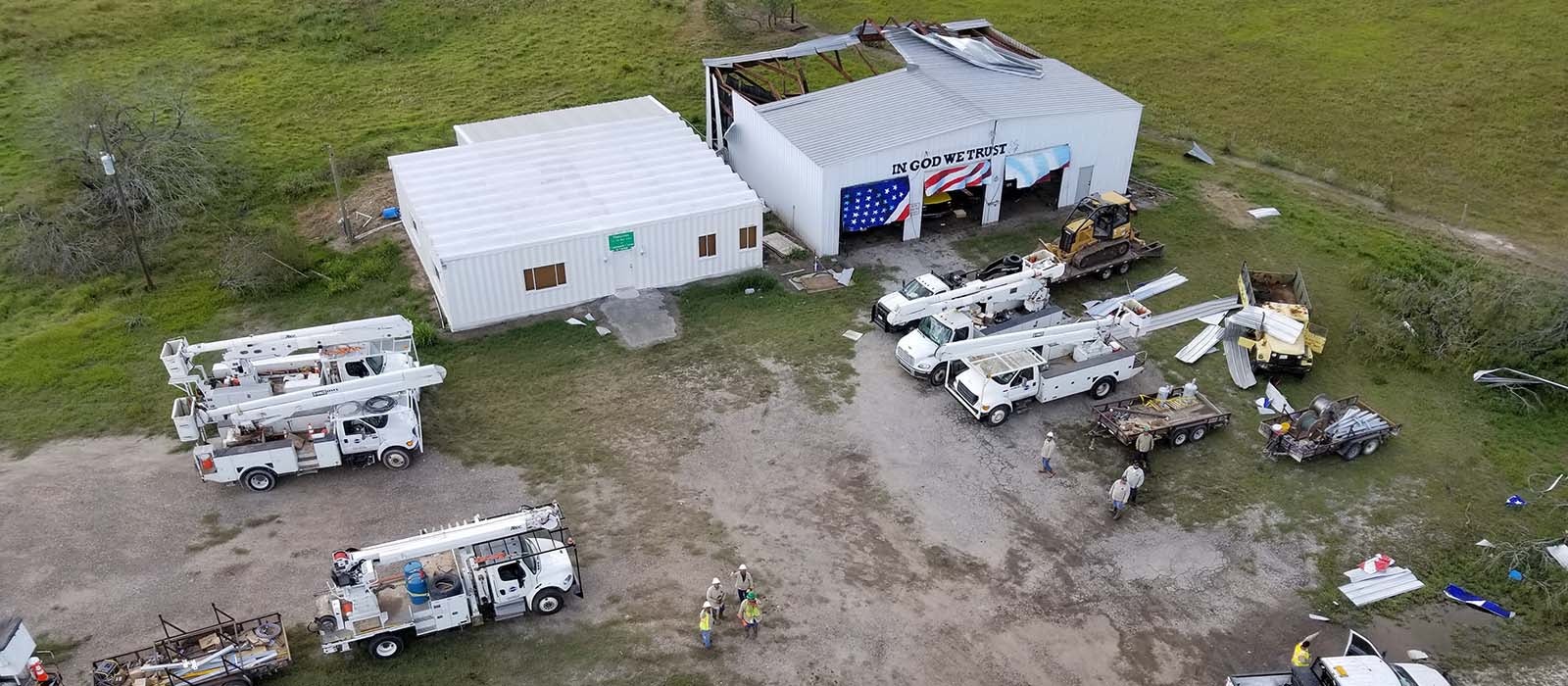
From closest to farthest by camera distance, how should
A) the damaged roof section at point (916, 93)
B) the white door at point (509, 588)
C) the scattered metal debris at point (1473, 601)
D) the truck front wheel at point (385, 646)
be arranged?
the truck front wheel at point (385, 646) → the white door at point (509, 588) → the scattered metal debris at point (1473, 601) → the damaged roof section at point (916, 93)

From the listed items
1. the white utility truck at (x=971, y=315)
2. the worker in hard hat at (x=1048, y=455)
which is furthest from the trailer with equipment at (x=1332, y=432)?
the white utility truck at (x=971, y=315)

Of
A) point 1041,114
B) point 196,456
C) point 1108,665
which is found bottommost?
point 1108,665

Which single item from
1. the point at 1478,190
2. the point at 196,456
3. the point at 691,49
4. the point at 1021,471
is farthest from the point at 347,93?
the point at 1478,190

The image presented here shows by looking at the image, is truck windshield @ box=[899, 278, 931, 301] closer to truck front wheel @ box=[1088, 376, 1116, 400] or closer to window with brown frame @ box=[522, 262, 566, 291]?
truck front wheel @ box=[1088, 376, 1116, 400]

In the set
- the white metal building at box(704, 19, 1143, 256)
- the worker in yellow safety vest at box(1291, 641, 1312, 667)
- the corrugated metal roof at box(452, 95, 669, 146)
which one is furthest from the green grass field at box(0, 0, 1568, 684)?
the corrugated metal roof at box(452, 95, 669, 146)

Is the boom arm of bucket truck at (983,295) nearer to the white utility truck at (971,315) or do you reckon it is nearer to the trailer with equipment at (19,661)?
the white utility truck at (971,315)

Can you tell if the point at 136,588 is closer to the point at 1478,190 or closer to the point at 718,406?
the point at 718,406
